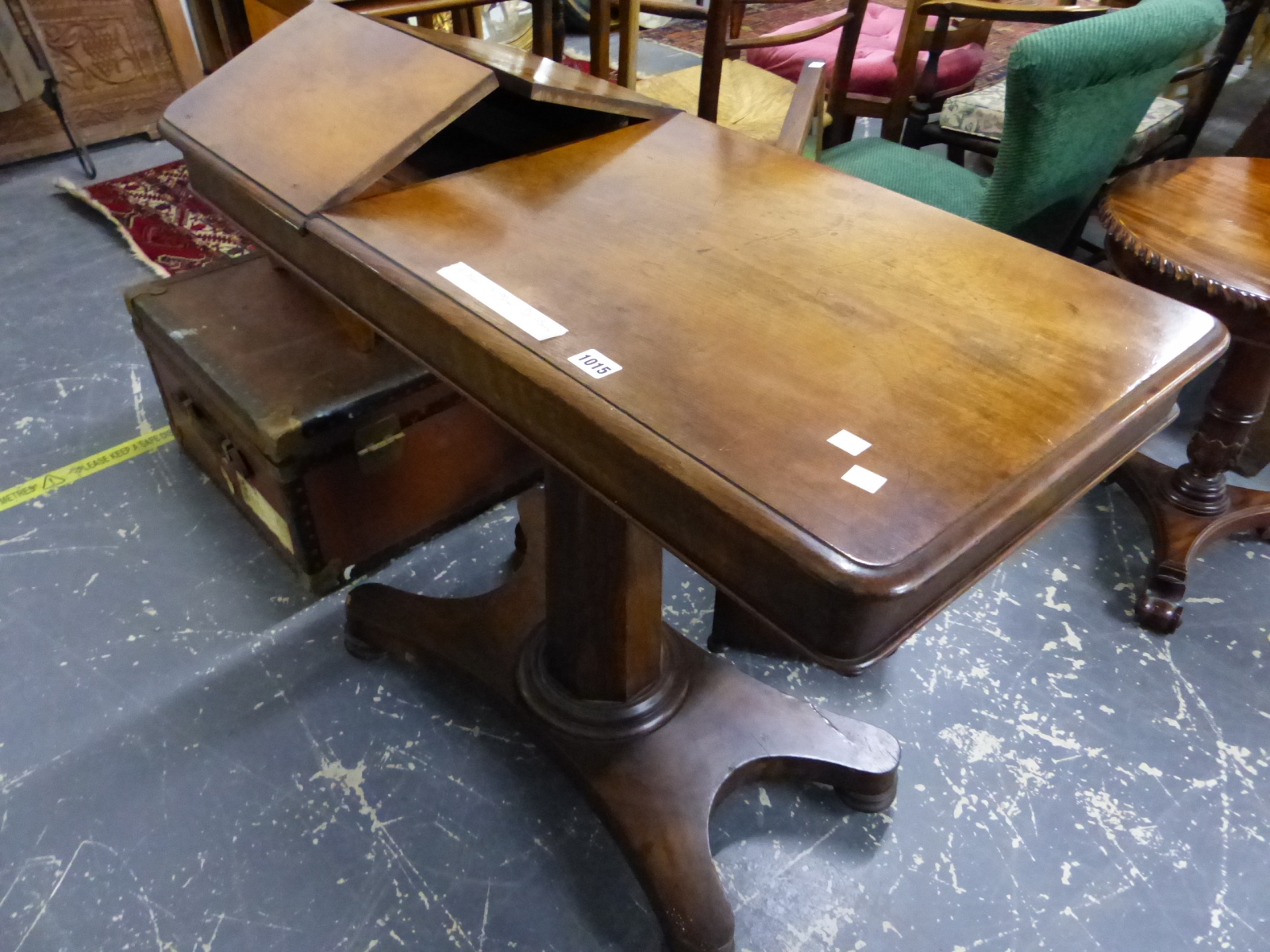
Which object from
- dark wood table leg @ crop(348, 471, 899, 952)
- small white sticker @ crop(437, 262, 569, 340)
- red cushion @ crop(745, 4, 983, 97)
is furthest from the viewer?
red cushion @ crop(745, 4, 983, 97)

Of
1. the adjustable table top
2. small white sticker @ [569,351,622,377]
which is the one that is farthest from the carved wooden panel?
small white sticker @ [569,351,622,377]

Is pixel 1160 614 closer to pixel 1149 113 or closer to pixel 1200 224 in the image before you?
pixel 1200 224

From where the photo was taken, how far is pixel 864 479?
0.56 metres

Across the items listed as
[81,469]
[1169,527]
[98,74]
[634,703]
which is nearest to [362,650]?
[634,703]

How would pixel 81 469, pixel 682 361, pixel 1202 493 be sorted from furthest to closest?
pixel 81 469 < pixel 1202 493 < pixel 682 361

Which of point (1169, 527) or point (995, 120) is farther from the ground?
point (995, 120)

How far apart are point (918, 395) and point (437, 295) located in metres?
0.40

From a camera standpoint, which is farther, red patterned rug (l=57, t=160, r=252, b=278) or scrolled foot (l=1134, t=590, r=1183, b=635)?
red patterned rug (l=57, t=160, r=252, b=278)

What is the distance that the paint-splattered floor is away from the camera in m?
1.12

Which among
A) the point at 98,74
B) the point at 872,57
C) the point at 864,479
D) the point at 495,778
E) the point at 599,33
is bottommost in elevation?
the point at 495,778

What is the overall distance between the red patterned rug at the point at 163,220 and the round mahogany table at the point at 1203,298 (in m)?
2.10

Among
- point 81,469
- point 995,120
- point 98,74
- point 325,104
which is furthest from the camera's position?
point 98,74

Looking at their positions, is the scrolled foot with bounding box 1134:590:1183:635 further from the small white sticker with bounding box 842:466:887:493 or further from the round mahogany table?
the small white sticker with bounding box 842:466:887:493

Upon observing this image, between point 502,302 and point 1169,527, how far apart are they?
1452 mm
